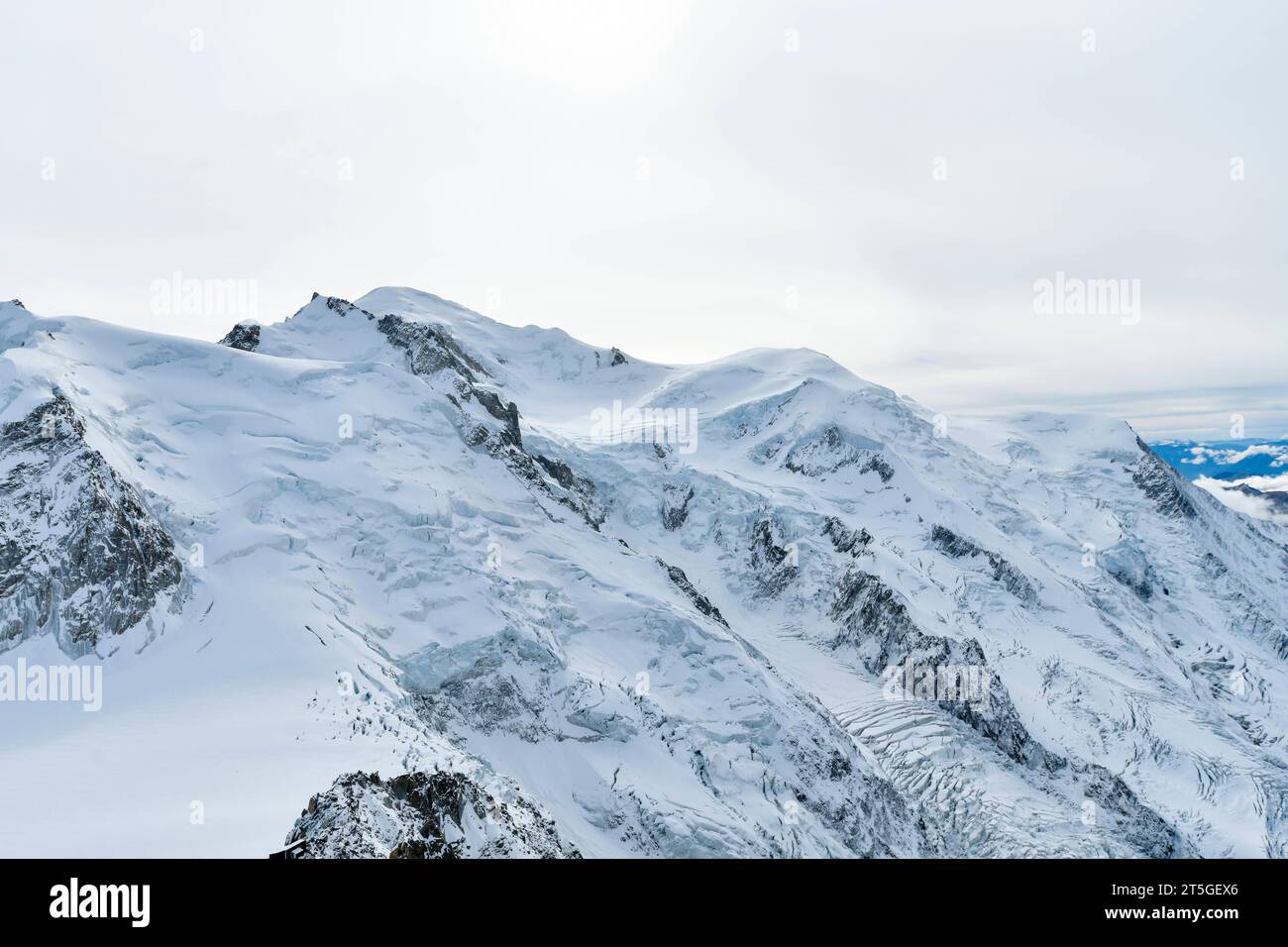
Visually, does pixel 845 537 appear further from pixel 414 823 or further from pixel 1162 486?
pixel 1162 486

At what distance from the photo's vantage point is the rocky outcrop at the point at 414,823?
19359 millimetres

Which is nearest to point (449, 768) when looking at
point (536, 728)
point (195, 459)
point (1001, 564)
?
point (536, 728)

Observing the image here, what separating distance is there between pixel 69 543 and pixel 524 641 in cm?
2316

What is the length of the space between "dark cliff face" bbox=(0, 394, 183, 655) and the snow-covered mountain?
16 cm

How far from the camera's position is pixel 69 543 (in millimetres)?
37062

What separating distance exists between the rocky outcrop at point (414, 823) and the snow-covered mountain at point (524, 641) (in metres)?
0.14

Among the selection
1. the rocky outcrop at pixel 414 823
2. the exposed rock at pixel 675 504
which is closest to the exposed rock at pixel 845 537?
the exposed rock at pixel 675 504

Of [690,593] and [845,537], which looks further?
[845,537]

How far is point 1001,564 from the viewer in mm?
92625

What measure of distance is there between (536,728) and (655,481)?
5751 centimetres
